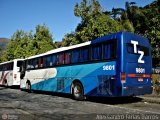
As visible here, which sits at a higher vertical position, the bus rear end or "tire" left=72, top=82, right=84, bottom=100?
the bus rear end

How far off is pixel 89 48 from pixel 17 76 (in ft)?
50.6

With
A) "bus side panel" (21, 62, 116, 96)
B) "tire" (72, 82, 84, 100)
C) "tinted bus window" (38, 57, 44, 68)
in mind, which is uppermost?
"tinted bus window" (38, 57, 44, 68)

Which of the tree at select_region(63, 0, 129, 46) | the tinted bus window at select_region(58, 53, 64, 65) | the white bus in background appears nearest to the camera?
the tinted bus window at select_region(58, 53, 64, 65)

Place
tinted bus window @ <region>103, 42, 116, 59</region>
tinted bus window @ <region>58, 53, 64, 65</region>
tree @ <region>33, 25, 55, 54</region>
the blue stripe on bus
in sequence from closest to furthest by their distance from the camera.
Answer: tinted bus window @ <region>103, 42, 116, 59</region> < the blue stripe on bus < tinted bus window @ <region>58, 53, 64, 65</region> < tree @ <region>33, 25, 55, 54</region>

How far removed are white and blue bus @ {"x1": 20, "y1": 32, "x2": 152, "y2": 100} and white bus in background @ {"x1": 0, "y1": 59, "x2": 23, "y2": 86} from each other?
455 inches

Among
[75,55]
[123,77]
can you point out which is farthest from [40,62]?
[123,77]

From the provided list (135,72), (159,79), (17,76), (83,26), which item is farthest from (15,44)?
(135,72)

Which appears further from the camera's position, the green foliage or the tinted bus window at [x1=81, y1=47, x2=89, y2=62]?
the green foliage

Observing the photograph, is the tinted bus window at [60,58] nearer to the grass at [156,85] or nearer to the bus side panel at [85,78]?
the bus side panel at [85,78]

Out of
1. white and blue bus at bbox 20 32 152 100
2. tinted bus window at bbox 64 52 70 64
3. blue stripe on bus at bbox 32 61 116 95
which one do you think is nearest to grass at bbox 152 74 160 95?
white and blue bus at bbox 20 32 152 100

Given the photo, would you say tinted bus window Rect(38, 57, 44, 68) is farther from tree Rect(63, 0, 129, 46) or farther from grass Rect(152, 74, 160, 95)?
grass Rect(152, 74, 160, 95)

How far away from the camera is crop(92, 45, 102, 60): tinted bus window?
13.4 metres

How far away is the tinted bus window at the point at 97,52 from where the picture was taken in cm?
1337

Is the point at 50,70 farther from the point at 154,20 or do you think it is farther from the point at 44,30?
the point at 44,30
